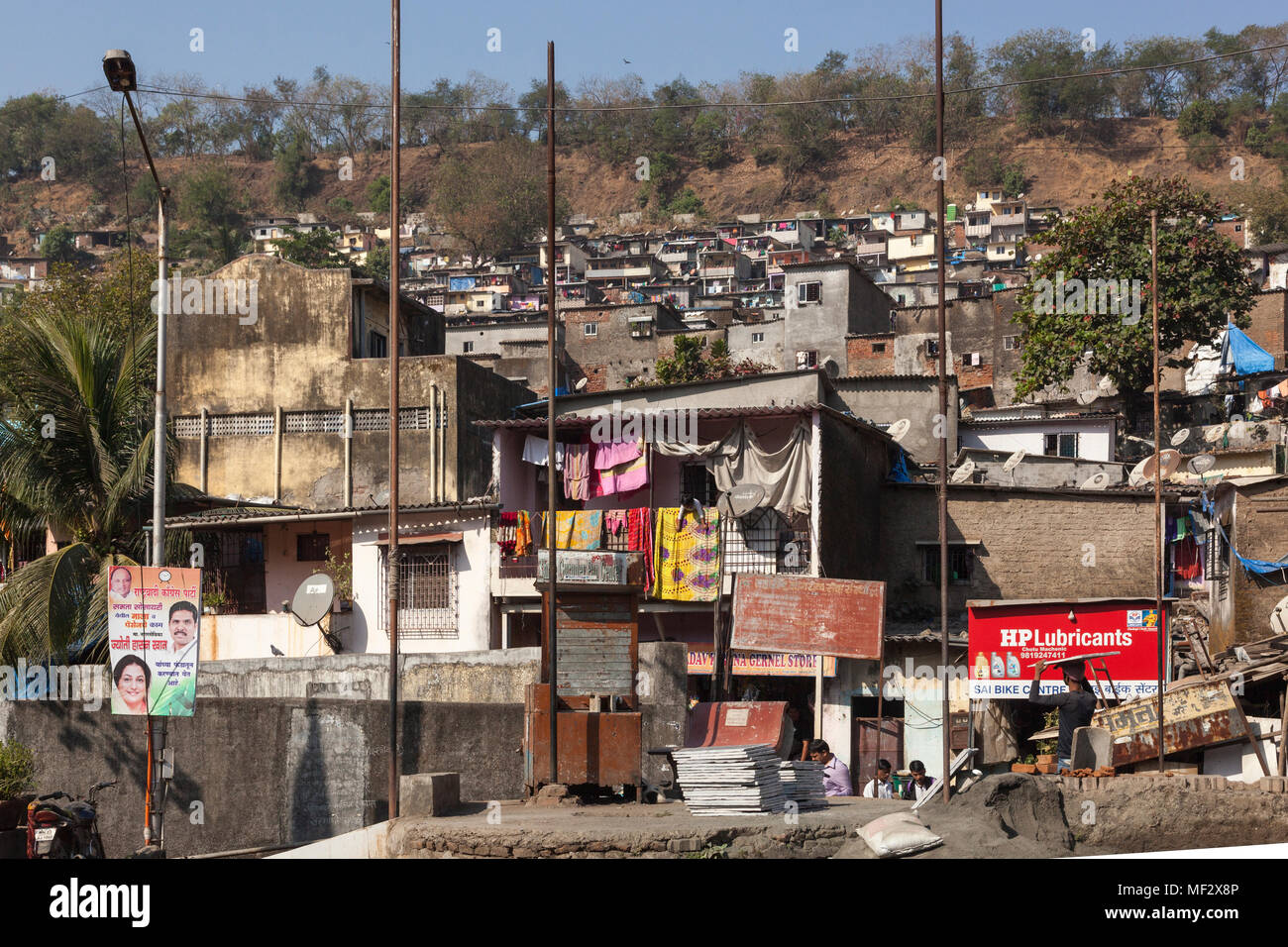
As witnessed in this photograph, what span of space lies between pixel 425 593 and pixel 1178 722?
41.3 ft

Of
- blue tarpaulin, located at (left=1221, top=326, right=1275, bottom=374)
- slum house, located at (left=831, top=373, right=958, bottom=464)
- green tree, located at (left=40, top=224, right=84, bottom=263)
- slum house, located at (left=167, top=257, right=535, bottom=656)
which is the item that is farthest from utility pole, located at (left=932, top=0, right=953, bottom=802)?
green tree, located at (left=40, top=224, right=84, bottom=263)

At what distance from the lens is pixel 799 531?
22141 millimetres

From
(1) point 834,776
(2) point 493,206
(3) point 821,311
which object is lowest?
(1) point 834,776

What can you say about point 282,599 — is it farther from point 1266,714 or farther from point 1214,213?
point 1214,213

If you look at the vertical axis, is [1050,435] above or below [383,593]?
above

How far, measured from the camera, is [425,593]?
23.5m

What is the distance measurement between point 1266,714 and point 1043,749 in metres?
3.14

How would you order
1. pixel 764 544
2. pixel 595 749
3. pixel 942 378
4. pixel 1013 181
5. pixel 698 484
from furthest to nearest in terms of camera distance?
pixel 1013 181
pixel 698 484
pixel 764 544
pixel 942 378
pixel 595 749

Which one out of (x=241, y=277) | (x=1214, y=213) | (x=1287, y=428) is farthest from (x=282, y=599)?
(x=1214, y=213)

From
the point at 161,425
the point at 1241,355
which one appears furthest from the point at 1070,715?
the point at 1241,355

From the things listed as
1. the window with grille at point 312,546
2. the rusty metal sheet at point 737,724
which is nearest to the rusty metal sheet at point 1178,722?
the rusty metal sheet at point 737,724

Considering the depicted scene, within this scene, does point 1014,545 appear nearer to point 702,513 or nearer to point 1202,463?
point 1202,463

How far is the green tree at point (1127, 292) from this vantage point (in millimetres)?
35031

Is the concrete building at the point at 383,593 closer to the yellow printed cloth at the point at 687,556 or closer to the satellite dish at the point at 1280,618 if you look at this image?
the yellow printed cloth at the point at 687,556
